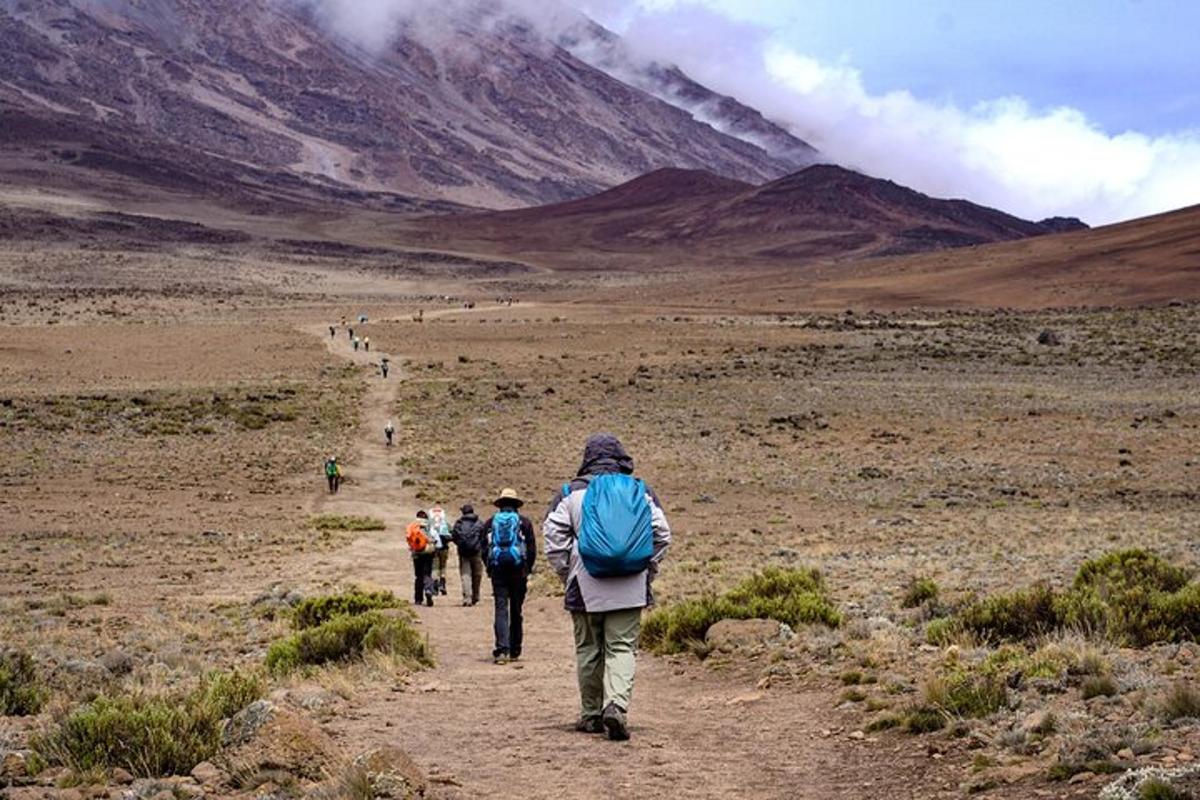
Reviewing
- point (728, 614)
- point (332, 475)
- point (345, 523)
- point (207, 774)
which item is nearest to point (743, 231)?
point (332, 475)

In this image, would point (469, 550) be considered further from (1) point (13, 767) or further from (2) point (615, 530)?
(1) point (13, 767)

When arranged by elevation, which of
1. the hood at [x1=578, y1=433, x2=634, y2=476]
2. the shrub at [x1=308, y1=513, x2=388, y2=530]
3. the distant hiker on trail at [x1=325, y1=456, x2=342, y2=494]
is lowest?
the shrub at [x1=308, y1=513, x2=388, y2=530]

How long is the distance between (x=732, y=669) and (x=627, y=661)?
2565 millimetres

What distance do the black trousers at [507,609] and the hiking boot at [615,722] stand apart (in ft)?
11.0

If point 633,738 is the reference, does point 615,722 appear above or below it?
above

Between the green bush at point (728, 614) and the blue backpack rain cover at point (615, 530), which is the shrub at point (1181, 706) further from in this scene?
the green bush at point (728, 614)

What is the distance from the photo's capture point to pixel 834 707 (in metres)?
8.15

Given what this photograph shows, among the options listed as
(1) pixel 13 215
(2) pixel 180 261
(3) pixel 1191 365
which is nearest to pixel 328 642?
(3) pixel 1191 365

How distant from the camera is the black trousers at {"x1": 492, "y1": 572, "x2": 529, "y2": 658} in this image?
10695mm

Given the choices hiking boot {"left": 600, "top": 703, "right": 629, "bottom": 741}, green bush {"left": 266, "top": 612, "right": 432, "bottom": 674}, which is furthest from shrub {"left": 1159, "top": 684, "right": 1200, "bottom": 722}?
green bush {"left": 266, "top": 612, "right": 432, "bottom": 674}

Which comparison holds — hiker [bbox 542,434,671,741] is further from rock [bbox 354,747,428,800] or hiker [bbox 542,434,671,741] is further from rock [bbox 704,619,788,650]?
rock [bbox 704,619,788,650]

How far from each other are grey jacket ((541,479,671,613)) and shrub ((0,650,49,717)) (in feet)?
11.2

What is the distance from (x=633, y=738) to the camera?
752 centimetres

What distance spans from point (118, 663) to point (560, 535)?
4950mm
